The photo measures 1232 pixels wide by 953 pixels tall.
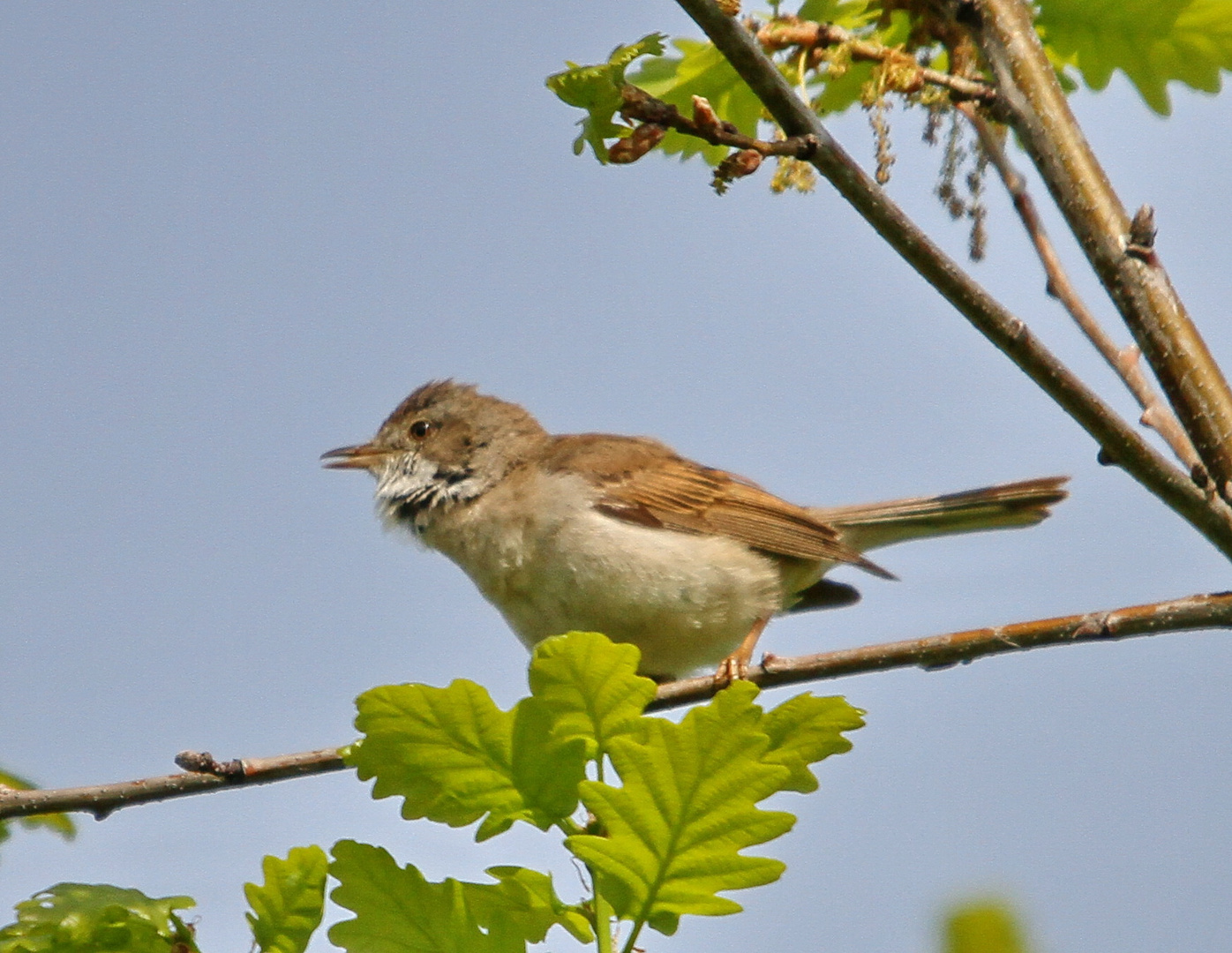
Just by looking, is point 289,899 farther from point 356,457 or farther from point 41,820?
point 356,457

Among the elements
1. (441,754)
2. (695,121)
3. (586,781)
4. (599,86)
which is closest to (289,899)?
(441,754)

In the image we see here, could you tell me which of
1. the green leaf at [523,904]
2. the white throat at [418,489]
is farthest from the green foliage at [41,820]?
the white throat at [418,489]

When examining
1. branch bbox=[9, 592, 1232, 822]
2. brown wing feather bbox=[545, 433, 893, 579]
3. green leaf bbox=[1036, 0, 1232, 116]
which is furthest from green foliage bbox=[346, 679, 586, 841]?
brown wing feather bbox=[545, 433, 893, 579]

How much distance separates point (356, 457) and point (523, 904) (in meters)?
3.98

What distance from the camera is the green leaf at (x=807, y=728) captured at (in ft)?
7.52

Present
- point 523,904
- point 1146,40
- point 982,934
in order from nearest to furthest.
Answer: point 982,934 → point 523,904 → point 1146,40

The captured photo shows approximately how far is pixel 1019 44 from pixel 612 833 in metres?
2.27

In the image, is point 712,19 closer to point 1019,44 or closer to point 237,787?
point 1019,44

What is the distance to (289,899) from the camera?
8.40 ft

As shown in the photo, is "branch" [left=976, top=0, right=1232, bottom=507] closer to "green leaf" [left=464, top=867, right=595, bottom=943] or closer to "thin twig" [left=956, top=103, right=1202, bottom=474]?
"thin twig" [left=956, top=103, right=1202, bottom=474]

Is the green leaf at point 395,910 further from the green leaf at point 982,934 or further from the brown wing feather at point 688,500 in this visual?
the brown wing feather at point 688,500

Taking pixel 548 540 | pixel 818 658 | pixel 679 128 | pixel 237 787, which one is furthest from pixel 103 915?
pixel 548 540

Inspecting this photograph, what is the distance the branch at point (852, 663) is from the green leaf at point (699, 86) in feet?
5.22

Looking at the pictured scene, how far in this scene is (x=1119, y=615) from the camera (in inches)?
107
